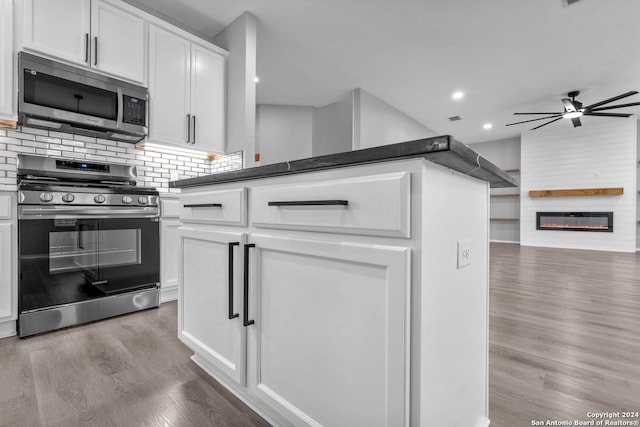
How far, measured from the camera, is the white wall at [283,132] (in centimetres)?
532

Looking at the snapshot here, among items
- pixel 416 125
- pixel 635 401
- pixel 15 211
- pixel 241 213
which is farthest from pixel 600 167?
pixel 15 211

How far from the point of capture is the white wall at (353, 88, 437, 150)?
4.70 metres

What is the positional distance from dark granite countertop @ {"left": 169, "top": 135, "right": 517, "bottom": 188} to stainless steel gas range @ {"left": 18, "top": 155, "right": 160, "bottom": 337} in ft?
5.54

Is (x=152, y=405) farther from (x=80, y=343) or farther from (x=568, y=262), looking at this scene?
(x=568, y=262)

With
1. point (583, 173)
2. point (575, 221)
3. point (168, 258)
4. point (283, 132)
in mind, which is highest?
point (283, 132)

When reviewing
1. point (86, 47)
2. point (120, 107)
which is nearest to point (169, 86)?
point (120, 107)

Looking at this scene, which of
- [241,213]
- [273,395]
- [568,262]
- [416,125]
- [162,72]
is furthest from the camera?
[416,125]

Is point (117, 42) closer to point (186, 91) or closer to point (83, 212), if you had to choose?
point (186, 91)

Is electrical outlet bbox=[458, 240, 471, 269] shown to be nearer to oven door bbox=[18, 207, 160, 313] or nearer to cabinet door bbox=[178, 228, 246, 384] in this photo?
cabinet door bbox=[178, 228, 246, 384]

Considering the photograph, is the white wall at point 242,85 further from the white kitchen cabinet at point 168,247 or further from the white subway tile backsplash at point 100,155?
the white kitchen cabinet at point 168,247

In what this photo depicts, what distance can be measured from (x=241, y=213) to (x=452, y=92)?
4.92 m

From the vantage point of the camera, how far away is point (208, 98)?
9.59ft

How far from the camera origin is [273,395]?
1.01m

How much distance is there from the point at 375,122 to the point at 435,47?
1590 mm
